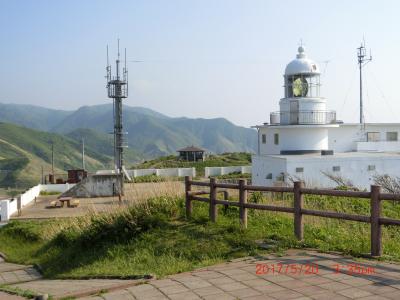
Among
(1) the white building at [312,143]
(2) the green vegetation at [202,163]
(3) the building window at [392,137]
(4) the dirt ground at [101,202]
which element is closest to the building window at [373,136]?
(1) the white building at [312,143]

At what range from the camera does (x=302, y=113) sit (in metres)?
26.3

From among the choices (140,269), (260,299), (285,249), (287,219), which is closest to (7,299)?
(140,269)

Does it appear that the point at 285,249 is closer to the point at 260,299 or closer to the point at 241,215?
the point at 241,215

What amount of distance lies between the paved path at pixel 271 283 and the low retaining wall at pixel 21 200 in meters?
14.7

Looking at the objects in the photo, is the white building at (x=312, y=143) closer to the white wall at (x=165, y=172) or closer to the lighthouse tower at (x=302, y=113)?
the lighthouse tower at (x=302, y=113)

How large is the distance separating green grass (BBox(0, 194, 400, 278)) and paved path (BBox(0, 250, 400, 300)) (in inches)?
18.3

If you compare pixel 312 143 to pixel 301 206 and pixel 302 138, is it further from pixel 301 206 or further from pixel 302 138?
pixel 301 206

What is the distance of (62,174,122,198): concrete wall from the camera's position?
2691 centimetres

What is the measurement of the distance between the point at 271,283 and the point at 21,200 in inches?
787

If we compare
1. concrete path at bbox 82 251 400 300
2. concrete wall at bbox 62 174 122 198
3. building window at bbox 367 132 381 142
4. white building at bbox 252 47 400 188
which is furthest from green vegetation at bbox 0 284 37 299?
building window at bbox 367 132 381 142

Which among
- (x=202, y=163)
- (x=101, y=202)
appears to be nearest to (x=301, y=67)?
(x=101, y=202)

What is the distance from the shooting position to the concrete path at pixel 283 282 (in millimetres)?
5055

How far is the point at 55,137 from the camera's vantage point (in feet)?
508

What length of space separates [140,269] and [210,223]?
2.24 meters
